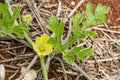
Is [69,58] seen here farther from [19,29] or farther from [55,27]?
[19,29]

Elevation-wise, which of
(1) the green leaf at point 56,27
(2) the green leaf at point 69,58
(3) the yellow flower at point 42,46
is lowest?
(2) the green leaf at point 69,58

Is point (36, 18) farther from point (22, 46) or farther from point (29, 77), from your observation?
point (29, 77)

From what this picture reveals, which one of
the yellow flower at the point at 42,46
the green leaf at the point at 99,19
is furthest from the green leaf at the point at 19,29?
the green leaf at the point at 99,19

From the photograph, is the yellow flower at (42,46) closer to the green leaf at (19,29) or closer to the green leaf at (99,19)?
the green leaf at (19,29)

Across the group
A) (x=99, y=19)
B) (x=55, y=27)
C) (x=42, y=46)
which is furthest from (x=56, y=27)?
(x=99, y=19)

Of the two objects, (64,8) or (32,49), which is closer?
(32,49)

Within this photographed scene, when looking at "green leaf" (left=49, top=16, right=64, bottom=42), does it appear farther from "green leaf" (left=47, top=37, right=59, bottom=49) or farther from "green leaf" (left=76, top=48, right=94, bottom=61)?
"green leaf" (left=76, top=48, right=94, bottom=61)

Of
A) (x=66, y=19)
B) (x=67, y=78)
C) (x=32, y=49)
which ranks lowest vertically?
(x=67, y=78)

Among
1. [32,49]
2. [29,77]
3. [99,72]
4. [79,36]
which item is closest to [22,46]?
[32,49]

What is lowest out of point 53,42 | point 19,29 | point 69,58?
point 69,58
